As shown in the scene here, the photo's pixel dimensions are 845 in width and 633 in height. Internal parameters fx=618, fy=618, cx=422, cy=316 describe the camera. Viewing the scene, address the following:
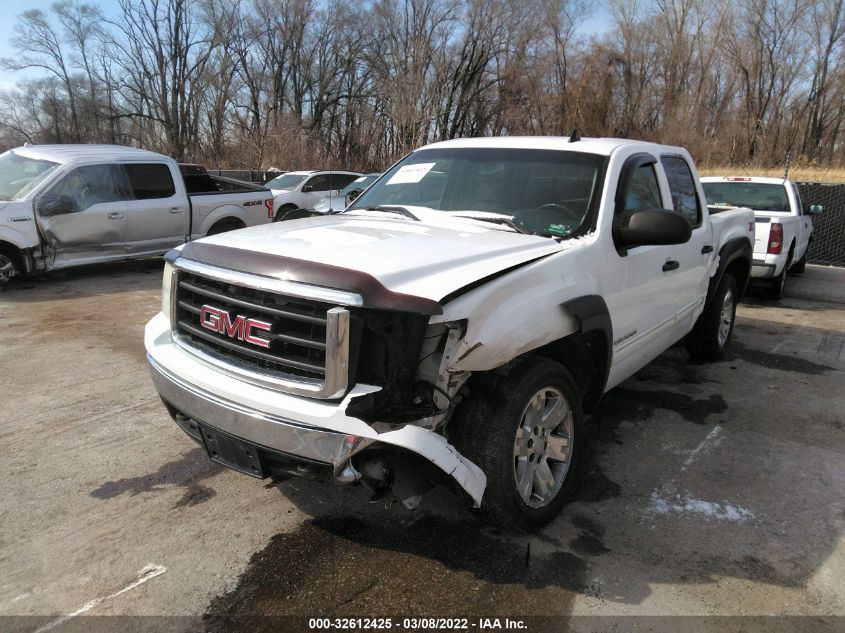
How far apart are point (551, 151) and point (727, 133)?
85.1ft

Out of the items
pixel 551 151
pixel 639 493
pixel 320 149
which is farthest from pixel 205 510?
pixel 320 149

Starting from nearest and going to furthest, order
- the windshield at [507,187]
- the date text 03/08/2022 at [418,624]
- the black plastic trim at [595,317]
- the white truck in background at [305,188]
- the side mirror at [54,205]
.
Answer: the date text 03/08/2022 at [418,624]
the black plastic trim at [595,317]
the windshield at [507,187]
the side mirror at [54,205]
the white truck in background at [305,188]

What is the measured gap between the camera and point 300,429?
2404mm

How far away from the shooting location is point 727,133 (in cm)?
2595

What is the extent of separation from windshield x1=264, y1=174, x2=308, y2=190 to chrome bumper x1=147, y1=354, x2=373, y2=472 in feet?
49.8

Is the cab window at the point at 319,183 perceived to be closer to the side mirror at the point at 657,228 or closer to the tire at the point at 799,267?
the tire at the point at 799,267

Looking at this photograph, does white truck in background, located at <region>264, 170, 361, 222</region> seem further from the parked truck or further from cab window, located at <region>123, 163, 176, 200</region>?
cab window, located at <region>123, 163, 176, 200</region>

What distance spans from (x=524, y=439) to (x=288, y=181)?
52.6ft

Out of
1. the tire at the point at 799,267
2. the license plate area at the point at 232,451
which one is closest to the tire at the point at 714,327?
the license plate area at the point at 232,451

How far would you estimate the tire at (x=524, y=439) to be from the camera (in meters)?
2.62

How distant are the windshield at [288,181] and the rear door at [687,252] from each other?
13.8 metres

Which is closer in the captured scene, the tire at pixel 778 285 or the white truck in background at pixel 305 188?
the tire at pixel 778 285

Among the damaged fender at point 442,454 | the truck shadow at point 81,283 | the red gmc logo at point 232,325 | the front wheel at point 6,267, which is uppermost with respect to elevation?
the red gmc logo at point 232,325

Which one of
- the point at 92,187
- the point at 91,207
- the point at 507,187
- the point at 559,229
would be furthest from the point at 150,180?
the point at 559,229
